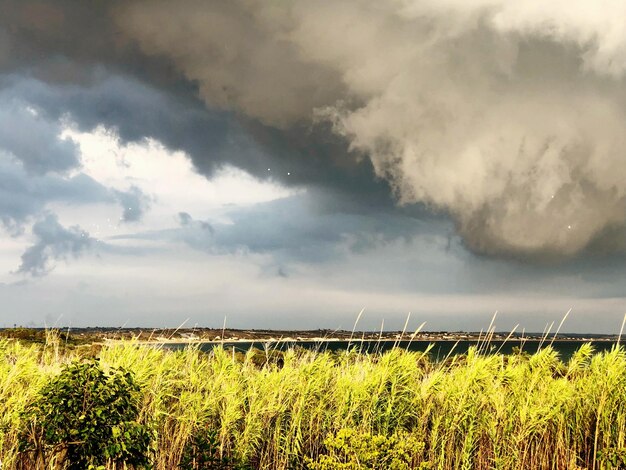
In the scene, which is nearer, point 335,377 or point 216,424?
point 216,424

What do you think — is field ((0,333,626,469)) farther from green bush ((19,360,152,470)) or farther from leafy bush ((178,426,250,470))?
green bush ((19,360,152,470))

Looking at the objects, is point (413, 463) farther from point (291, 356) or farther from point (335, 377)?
point (291, 356)

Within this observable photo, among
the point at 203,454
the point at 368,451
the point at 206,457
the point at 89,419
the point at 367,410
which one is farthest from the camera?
the point at 367,410

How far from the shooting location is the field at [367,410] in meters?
10.3

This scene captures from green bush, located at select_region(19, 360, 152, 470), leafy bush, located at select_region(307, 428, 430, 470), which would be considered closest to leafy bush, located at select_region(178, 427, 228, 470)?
leafy bush, located at select_region(307, 428, 430, 470)

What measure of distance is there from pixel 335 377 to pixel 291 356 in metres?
1.20

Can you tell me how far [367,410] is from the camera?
11.1m

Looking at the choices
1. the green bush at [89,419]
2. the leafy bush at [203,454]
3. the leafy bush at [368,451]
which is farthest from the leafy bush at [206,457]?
the green bush at [89,419]

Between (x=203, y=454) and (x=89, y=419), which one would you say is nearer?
(x=89, y=419)

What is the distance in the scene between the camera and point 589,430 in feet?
37.9

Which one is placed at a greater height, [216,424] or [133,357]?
[133,357]

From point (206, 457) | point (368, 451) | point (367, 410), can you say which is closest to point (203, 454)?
point (206, 457)

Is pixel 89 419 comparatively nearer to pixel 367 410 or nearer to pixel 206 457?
pixel 206 457

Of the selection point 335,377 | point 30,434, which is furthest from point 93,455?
point 335,377
